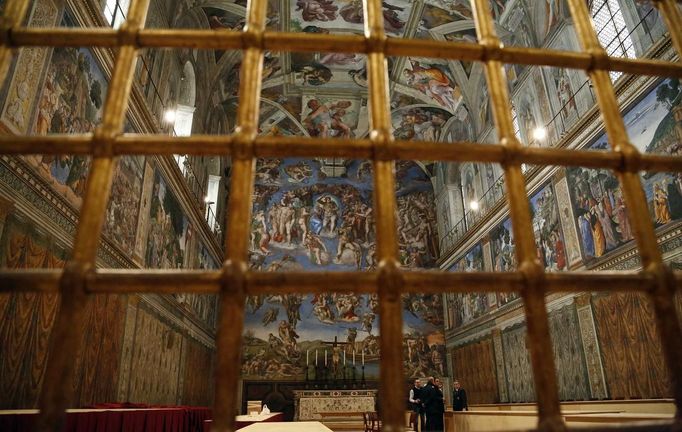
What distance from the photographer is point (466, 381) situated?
18.3 m

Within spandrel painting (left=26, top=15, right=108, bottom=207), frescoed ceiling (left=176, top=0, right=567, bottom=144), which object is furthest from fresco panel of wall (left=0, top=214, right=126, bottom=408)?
frescoed ceiling (left=176, top=0, right=567, bottom=144)

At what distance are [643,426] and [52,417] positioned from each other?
1.53m

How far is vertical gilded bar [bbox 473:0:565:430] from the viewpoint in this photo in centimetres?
127

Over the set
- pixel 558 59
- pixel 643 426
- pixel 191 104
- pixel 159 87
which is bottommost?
pixel 643 426

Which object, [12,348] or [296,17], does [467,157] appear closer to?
[12,348]

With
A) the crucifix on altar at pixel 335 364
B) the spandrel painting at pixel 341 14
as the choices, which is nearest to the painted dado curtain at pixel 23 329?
the spandrel painting at pixel 341 14

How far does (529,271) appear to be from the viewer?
137cm

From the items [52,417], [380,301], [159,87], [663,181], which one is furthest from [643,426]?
[159,87]

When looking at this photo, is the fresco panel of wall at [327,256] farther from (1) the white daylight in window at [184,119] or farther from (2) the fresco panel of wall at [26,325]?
(2) the fresco panel of wall at [26,325]

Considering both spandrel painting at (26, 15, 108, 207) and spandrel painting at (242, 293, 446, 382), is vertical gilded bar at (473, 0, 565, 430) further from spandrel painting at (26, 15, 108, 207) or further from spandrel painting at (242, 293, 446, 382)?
spandrel painting at (242, 293, 446, 382)

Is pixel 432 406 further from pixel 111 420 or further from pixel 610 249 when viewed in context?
pixel 111 420

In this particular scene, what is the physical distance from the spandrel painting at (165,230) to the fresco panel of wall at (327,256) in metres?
7.53

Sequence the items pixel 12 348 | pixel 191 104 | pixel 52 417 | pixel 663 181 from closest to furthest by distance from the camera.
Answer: pixel 52 417 → pixel 12 348 → pixel 663 181 → pixel 191 104

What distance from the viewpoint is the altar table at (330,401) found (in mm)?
18281
